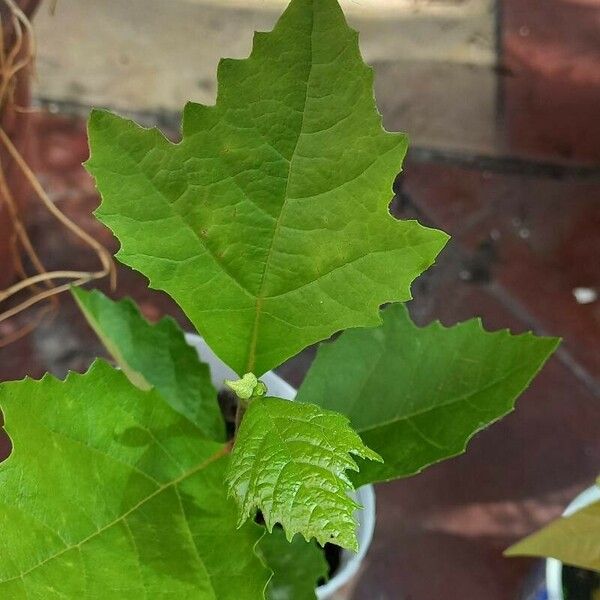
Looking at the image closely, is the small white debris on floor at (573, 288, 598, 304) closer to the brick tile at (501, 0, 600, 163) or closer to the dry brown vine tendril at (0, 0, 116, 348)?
the brick tile at (501, 0, 600, 163)

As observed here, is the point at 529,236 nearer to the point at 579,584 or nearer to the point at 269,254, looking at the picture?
the point at 579,584

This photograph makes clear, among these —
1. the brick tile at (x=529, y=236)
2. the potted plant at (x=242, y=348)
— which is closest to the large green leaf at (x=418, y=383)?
the potted plant at (x=242, y=348)

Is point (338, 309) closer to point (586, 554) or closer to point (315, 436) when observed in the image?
point (315, 436)

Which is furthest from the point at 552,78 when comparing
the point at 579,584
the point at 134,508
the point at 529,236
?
the point at 134,508

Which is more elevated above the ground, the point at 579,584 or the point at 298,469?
the point at 298,469

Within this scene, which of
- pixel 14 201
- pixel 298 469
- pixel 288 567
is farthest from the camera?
pixel 14 201

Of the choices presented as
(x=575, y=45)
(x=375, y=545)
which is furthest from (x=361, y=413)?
(x=575, y=45)

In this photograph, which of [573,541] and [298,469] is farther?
[573,541]
